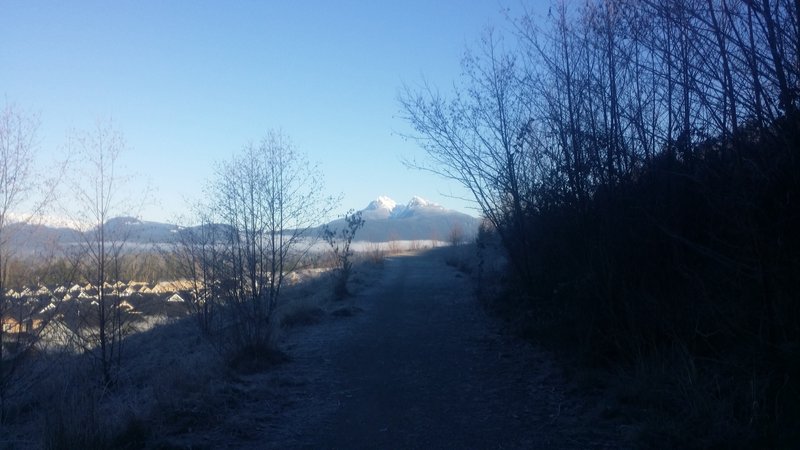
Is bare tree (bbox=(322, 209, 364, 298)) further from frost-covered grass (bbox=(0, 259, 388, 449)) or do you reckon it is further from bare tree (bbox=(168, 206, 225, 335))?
frost-covered grass (bbox=(0, 259, 388, 449))

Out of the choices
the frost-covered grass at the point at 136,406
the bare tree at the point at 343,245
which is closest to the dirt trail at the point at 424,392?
the frost-covered grass at the point at 136,406

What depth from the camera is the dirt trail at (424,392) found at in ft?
23.2

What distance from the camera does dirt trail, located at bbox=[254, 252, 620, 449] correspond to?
23.2 feet

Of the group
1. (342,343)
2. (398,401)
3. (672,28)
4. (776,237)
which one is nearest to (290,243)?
(342,343)

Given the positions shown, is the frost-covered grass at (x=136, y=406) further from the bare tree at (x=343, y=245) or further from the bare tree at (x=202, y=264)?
the bare tree at (x=343, y=245)

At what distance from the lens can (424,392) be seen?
9.16 meters

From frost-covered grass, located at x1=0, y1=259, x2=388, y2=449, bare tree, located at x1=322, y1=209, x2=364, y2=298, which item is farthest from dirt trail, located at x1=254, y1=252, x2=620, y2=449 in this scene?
bare tree, located at x1=322, y1=209, x2=364, y2=298

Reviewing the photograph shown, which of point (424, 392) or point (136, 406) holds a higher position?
point (136, 406)

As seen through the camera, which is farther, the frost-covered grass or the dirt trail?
the dirt trail

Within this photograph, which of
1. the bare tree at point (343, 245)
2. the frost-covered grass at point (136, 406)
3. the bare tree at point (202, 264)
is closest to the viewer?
the frost-covered grass at point (136, 406)

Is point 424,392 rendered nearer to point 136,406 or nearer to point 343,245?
point 136,406

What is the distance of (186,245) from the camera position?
17.1 m

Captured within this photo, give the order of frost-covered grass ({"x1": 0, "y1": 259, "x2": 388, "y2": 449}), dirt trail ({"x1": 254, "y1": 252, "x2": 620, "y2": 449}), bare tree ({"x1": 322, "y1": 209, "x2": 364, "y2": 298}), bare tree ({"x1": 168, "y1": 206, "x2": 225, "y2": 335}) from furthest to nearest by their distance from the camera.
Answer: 1. bare tree ({"x1": 322, "y1": 209, "x2": 364, "y2": 298})
2. bare tree ({"x1": 168, "y1": 206, "x2": 225, "y2": 335})
3. dirt trail ({"x1": 254, "y1": 252, "x2": 620, "y2": 449})
4. frost-covered grass ({"x1": 0, "y1": 259, "x2": 388, "y2": 449})

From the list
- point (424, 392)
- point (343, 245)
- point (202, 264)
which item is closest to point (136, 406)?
point (424, 392)
